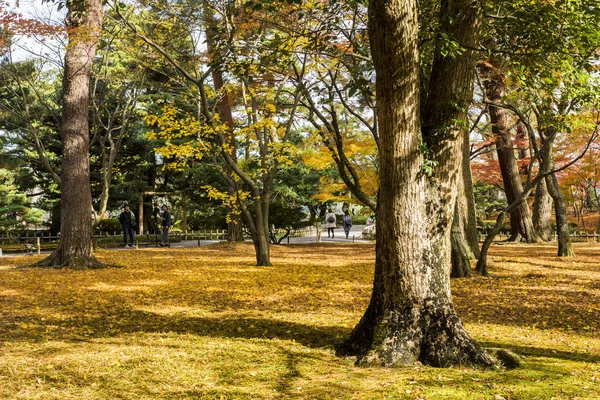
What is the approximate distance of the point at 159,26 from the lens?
45.4 feet

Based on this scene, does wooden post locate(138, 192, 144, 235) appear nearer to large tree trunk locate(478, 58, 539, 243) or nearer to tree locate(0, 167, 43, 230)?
tree locate(0, 167, 43, 230)

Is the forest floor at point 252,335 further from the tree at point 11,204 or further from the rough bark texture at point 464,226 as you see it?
the tree at point 11,204

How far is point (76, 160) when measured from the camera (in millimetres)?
13008

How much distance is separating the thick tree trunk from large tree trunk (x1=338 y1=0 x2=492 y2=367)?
62.5 ft

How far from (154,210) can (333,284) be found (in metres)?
18.7

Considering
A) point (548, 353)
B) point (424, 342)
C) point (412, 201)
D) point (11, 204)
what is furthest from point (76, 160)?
point (11, 204)

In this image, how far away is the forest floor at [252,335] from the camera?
398 cm

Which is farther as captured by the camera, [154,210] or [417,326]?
[154,210]

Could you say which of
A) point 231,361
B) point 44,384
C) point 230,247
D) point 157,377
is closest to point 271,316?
point 231,361

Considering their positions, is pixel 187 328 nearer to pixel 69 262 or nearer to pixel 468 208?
pixel 69 262

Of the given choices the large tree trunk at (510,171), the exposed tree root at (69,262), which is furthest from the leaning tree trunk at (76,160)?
the large tree trunk at (510,171)

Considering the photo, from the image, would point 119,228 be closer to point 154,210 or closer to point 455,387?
point 154,210

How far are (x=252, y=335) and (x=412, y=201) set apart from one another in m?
2.50

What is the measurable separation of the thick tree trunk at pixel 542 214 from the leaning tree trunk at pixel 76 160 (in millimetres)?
17655
